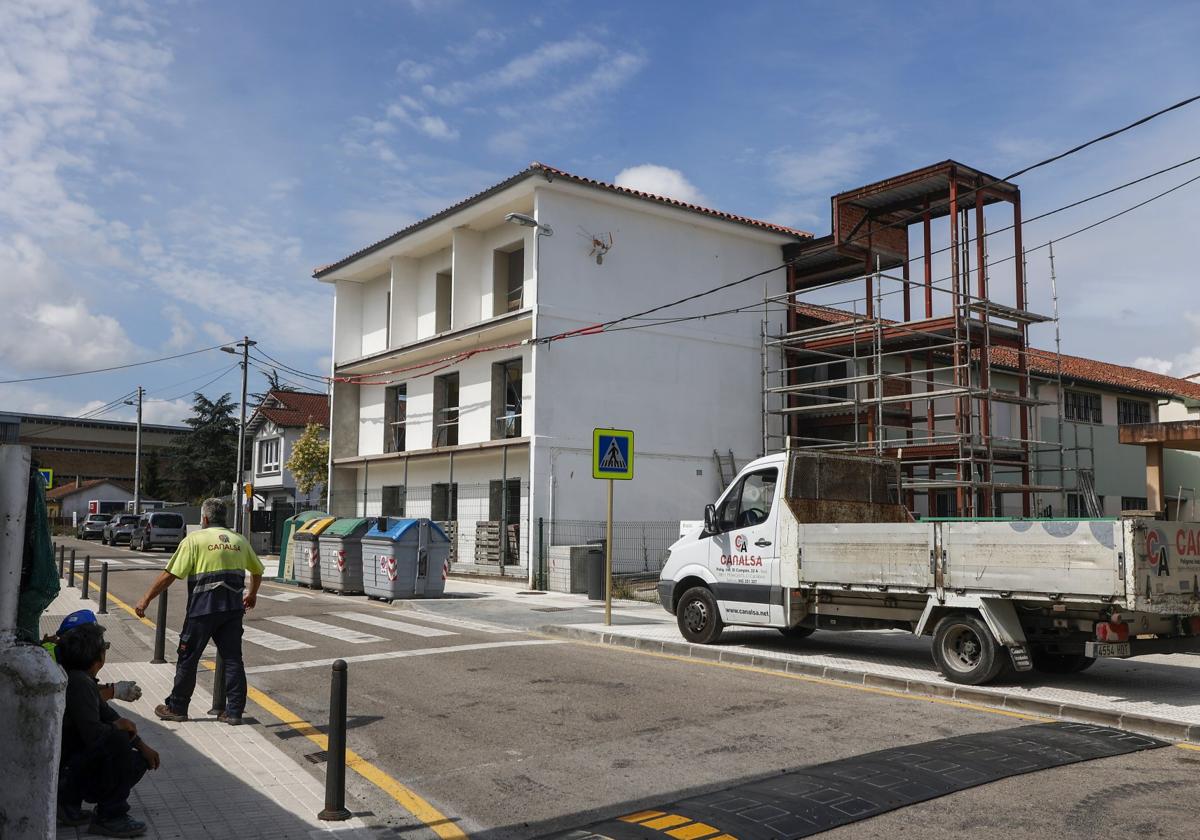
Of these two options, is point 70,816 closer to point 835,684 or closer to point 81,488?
point 835,684

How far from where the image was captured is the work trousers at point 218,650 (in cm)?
773

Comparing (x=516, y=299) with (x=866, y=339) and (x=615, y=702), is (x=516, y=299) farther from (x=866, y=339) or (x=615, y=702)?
(x=615, y=702)

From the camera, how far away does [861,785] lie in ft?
19.7

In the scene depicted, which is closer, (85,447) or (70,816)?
(70,816)

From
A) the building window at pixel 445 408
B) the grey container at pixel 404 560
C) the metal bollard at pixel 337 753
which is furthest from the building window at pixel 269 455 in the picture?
the metal bollard at pixel 337 753

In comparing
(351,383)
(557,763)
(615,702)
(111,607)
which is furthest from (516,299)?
(557,763)

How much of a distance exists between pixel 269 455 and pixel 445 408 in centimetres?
2853

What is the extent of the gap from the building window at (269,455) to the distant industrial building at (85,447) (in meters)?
27.8

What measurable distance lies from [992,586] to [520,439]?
1646 centimetres

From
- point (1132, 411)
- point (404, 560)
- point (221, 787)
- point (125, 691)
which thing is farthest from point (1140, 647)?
point (1132, 411)

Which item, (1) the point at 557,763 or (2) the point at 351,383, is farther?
(2) the point at 351,383

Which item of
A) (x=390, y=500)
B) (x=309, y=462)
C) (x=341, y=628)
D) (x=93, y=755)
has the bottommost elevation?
(x=341, y=628)

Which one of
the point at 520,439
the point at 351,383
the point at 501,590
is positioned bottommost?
the point at 501,590

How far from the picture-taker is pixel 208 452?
239ft
